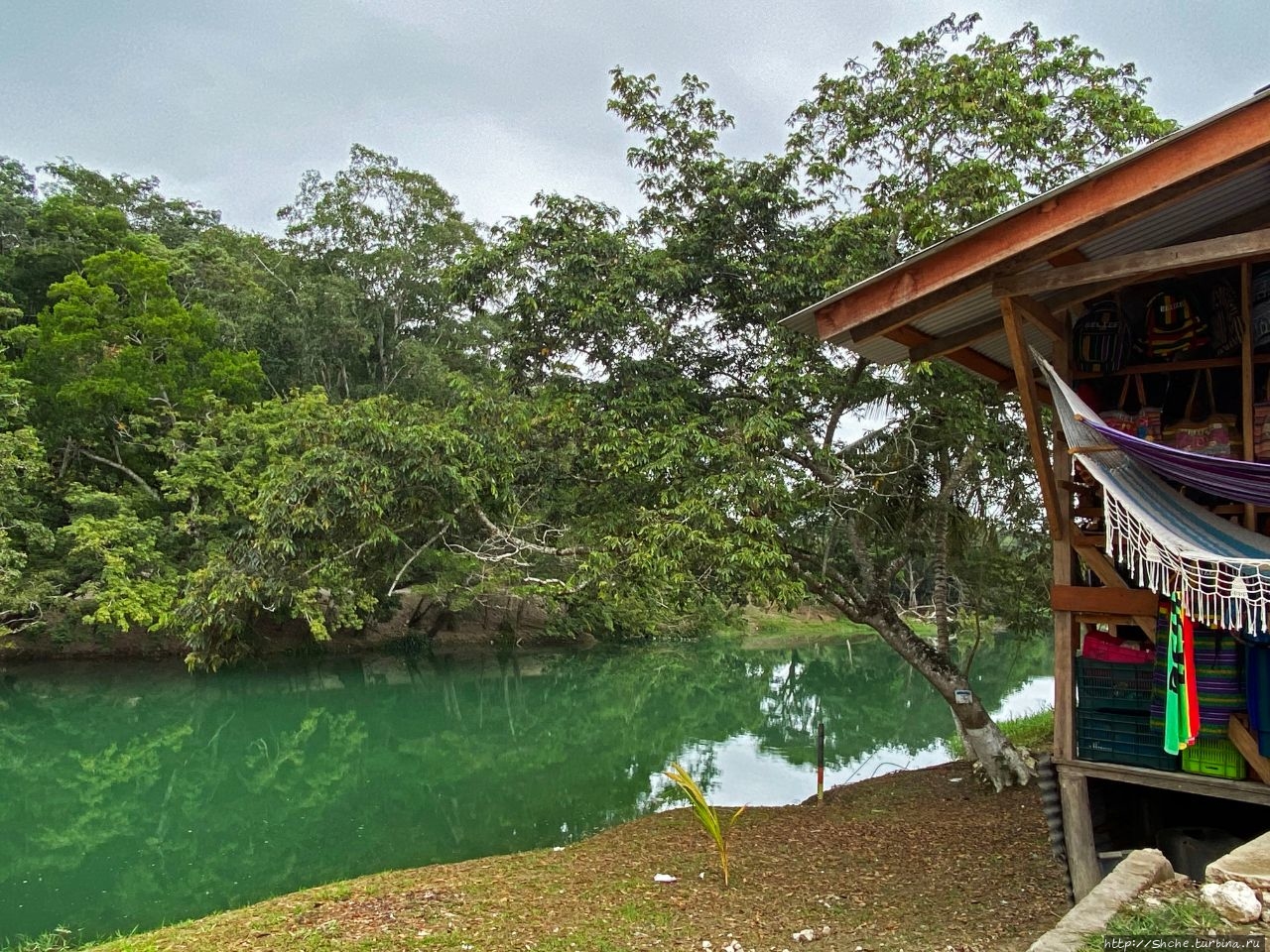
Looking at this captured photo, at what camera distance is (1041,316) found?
3619mm

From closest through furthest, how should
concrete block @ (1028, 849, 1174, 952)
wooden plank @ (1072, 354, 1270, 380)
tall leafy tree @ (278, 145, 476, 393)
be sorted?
1. concrete block @ (1028, 849, 1174, 952)
2. wooden plank @ (1072, 354, 1270, 380)
3. tall leafy tree @ (278, 145, 476, 393)

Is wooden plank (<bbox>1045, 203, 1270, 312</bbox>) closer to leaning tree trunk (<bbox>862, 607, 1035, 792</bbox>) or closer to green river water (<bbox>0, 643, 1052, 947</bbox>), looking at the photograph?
leaning tree trunk (<bbox>862, 607, 1035, 792</bbox>)

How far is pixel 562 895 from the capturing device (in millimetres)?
4512

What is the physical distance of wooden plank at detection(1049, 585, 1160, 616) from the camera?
339cm

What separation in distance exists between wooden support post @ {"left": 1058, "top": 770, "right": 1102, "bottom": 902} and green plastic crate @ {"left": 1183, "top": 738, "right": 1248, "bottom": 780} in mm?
401

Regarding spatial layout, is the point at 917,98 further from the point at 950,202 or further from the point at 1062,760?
the point at 1062,760

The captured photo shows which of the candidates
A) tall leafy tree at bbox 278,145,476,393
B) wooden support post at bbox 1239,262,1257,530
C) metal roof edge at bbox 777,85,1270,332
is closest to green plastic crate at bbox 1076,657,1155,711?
wooden support post at bbox 1239,262,1257,530

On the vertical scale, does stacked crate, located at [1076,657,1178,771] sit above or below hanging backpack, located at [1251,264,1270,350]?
below

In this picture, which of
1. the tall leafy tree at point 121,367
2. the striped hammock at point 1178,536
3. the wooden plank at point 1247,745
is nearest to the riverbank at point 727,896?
the wooden plank at point 1247,745

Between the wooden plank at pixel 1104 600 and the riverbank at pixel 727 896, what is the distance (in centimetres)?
126

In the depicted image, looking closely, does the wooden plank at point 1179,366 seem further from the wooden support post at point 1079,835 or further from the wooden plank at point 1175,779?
the wooden support post at point 1079,835

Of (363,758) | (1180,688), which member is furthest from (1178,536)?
(363,758)

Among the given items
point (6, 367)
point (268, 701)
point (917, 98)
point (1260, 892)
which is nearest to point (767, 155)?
point (917, 98)

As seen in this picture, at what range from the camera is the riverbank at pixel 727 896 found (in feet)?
11.9
